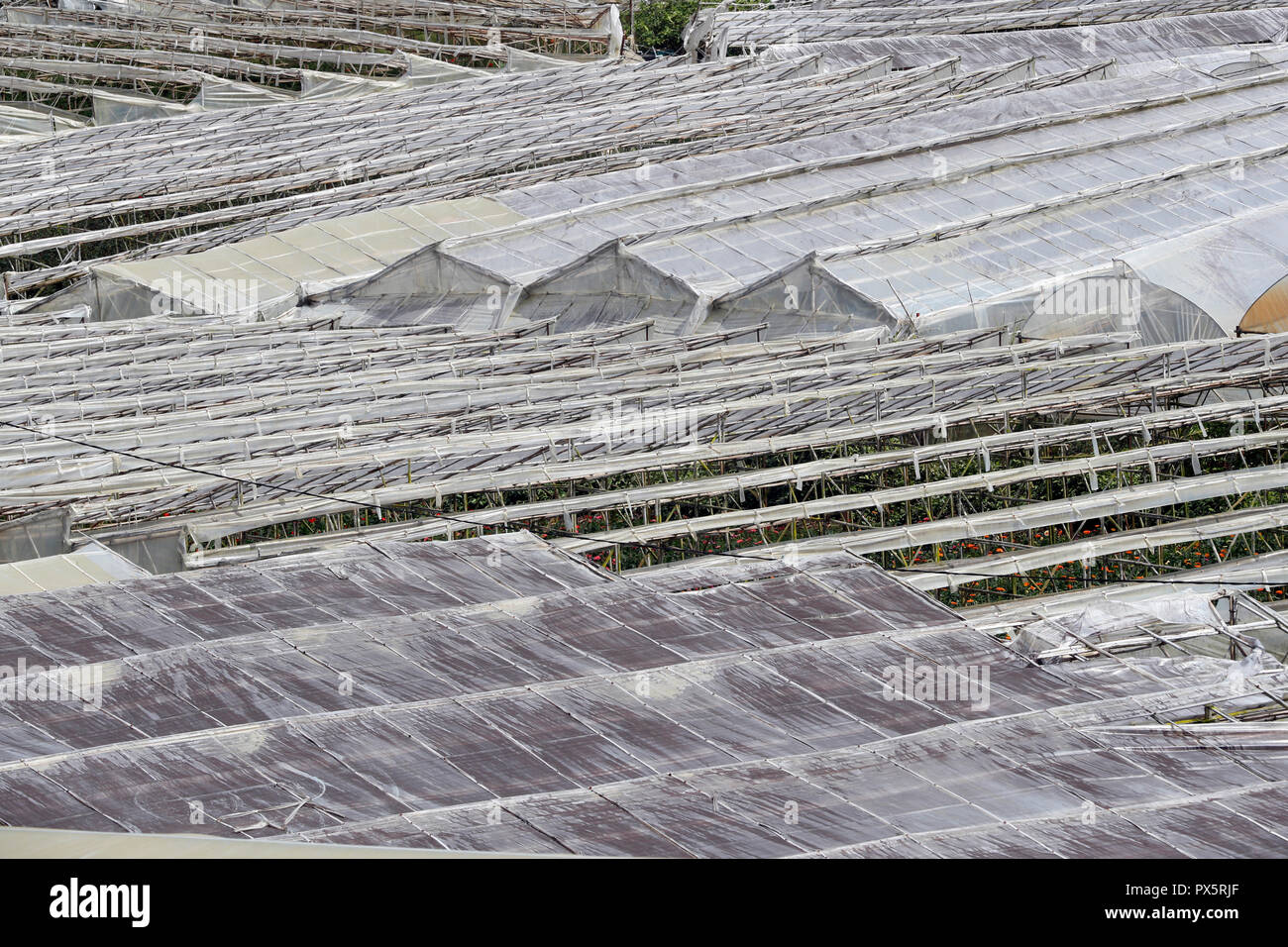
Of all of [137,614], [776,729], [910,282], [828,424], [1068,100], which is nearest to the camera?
[776,729]

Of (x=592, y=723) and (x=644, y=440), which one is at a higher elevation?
(x=592, y=723)

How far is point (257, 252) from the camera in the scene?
4438 cm

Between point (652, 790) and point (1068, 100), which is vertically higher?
point (1068, 100)

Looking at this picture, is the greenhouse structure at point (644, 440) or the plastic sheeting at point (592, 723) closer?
the plastic sheeting at point (592, 723)

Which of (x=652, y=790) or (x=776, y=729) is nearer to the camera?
(x=652, y=790)

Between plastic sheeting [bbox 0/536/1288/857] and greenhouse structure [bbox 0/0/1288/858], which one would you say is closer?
plastic sheeting [bbox 0/536/1288/857]

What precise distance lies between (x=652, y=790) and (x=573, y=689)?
227 centimetres

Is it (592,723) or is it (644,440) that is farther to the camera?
(644,440)

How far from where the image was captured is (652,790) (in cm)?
1750

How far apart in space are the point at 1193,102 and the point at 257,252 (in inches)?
1031

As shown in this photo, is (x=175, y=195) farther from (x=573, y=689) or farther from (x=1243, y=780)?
(x=1243, y=780)
